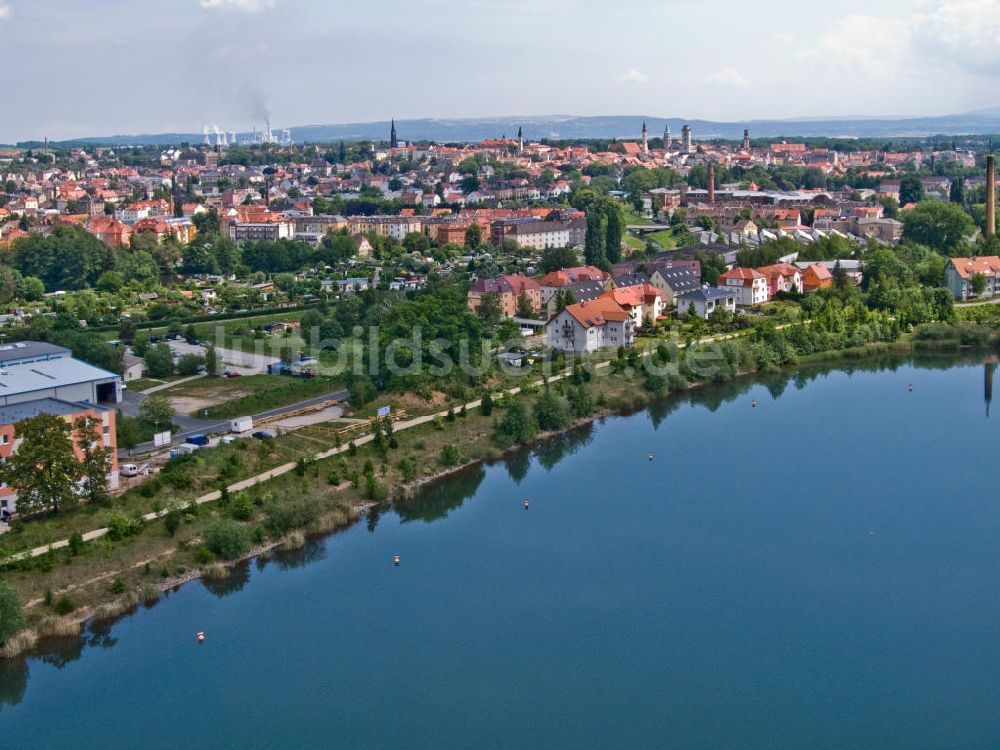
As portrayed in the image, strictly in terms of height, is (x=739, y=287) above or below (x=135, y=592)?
above

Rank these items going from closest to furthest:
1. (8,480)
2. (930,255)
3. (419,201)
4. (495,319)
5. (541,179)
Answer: (8,480) → (495,319) → (930,255) → (419,201) → (541,179)

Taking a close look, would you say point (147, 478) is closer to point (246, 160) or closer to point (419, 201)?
point (419, 201)

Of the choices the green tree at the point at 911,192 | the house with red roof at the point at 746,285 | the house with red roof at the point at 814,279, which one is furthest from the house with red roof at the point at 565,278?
the green tree at the point at 911,192

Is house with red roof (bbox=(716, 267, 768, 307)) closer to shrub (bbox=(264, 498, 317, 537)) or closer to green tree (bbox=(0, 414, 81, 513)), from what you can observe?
shrub (bbox=(264, 498, 317, 537))

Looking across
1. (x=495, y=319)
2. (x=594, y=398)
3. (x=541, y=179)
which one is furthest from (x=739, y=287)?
(x=541, y=179)

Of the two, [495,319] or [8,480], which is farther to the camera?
[495,319]

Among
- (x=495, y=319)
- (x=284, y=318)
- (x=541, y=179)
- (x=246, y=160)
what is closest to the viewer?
(x=495, y=319)

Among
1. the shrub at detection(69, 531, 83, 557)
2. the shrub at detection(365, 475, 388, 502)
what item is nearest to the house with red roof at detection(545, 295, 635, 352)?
the shrub at detection(365, 475, 388, 502)

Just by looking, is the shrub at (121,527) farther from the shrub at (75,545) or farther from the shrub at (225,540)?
the shrub at (225,540)
